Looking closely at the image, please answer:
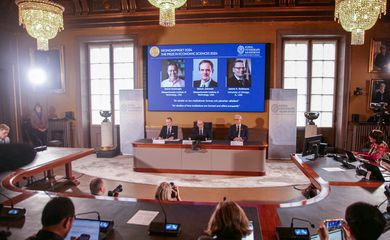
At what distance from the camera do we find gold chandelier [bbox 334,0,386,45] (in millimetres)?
3793

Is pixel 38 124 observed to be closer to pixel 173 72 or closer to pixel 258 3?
pixel 173 72

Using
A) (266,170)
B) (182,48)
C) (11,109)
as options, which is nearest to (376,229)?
(266,170)

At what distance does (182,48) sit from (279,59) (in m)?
2.44

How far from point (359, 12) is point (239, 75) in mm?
3516

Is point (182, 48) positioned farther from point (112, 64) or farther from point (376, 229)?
point (376, 229)

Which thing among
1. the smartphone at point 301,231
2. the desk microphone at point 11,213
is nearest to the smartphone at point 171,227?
the smartphone at point 301,231

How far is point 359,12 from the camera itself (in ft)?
12.6

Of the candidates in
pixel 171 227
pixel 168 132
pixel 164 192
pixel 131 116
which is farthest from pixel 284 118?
pixel 171 227

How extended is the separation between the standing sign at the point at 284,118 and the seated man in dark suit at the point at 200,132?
5.40 ft

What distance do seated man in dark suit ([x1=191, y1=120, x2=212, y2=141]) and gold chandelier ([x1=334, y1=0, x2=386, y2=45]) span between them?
10.9ft

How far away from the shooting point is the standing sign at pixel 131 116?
7.63 m

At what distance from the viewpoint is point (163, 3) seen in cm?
407

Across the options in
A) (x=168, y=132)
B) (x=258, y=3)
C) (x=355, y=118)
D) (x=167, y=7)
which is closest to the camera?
(x=167, y=7)

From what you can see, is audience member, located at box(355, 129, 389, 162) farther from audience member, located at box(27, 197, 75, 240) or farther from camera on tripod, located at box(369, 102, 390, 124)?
audience member, located at box(27, 197, 75, 240)
